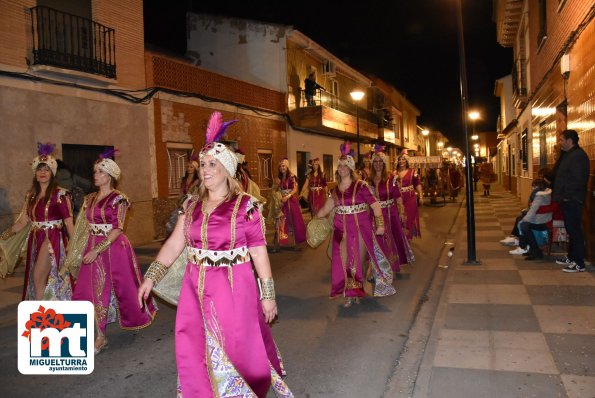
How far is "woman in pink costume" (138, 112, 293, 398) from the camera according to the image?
317 cm

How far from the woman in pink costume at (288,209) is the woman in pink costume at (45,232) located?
231 inches

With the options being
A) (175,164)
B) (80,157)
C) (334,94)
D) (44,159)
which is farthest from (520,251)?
(334,94)

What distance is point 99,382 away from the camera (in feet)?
14.3

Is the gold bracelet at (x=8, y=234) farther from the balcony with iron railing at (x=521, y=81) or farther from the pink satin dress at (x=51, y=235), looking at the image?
the balcony with iron railing at (x=521, y=81)

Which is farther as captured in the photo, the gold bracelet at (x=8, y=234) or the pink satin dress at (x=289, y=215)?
the pink satin dress at (x=289, y=215)

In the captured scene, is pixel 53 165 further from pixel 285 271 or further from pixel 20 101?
pixel 20 101

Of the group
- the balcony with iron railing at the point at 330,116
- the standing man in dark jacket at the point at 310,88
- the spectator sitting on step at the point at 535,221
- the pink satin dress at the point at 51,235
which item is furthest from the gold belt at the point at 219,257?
the standing man in dark jacket at the point at 310,88

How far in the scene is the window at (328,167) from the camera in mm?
27594

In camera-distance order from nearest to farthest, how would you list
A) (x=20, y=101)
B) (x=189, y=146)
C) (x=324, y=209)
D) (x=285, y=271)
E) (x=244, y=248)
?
(x=244, y=248), (x=324, y=209), (x=285, y=271), (x=20, y=101), (x=189, y=146)

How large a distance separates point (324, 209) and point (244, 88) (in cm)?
1297

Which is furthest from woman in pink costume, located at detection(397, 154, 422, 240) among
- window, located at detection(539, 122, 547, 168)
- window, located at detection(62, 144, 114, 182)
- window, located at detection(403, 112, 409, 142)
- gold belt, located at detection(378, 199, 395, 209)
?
window, located at detection(403, 112, 409, 142)

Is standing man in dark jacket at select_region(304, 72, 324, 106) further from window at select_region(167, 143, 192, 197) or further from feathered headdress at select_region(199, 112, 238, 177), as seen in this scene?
feathered headdress at select_region(199, 112, 238, 177)

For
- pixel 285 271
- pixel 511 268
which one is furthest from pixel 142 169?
pixel 511 268

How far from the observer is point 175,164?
14.9m
